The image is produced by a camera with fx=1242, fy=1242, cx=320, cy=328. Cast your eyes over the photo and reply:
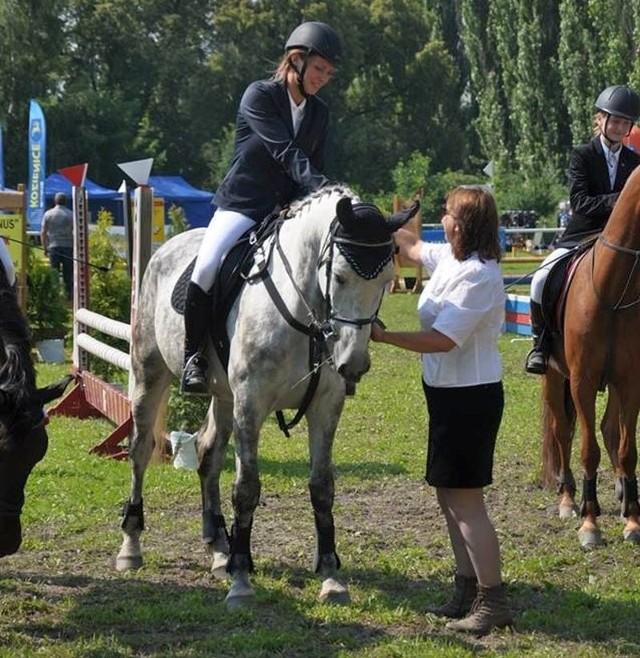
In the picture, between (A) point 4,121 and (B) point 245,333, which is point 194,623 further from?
Result: (A) point 4,121

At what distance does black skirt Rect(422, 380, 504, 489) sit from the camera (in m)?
5.30

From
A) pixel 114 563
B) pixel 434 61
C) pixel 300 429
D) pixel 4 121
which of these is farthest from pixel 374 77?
pixel 114 563

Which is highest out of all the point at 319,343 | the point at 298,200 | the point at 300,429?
the point at 298,200

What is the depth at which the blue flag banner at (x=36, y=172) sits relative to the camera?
95.0ft

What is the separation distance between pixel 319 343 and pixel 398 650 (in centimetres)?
147

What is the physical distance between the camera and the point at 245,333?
5.97 metres

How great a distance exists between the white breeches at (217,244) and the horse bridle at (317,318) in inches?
12.5

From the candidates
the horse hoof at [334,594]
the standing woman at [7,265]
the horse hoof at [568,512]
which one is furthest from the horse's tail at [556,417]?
the standing woman at [7,265]

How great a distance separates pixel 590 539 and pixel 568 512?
748 millimetres

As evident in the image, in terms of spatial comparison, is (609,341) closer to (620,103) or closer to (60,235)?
(620,103)

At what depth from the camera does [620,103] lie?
25.0ft

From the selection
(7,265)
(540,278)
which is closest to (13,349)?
(7,265)

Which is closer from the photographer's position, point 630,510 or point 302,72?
point 302,72

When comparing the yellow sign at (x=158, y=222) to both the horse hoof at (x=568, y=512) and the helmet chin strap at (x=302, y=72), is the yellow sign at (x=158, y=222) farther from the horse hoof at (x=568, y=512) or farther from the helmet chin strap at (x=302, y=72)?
the helmet chin strap at (x=302, y=72)
